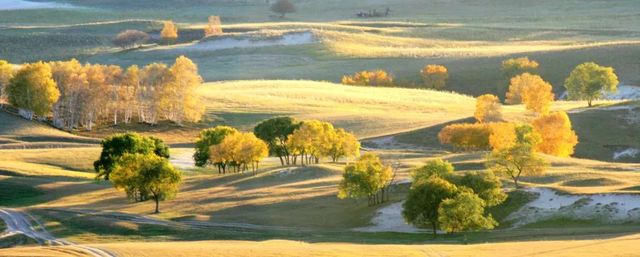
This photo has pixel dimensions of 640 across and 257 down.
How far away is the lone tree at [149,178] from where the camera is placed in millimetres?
80250

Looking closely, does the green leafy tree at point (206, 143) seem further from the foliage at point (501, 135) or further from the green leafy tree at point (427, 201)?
the green leafy tree at point (427, 201)

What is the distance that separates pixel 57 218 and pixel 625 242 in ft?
114

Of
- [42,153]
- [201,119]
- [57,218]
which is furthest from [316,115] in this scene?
[57,218]

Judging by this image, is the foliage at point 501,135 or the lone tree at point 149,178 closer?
the lone tree at point 149,178

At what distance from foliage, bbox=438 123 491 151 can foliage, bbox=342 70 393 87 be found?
60.4 meters

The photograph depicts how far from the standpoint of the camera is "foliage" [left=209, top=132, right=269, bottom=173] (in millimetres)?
94500

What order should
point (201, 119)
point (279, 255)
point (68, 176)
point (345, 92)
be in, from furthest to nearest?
point (345, 92), point (201, 119), point (68, 176), point (279, 255)

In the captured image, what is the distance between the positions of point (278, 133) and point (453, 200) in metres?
37.1

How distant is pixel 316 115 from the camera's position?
411ft

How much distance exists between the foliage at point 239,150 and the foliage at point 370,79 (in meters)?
71.1

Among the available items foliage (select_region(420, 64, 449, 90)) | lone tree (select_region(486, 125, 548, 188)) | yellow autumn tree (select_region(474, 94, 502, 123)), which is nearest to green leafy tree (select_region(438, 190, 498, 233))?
lone tree (select_region(486, 125, 548, 188))

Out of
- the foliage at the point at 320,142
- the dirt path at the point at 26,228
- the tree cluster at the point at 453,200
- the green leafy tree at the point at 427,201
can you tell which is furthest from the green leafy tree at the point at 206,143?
the green leafy tree at the point at 427,201

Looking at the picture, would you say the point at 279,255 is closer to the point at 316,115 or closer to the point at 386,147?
the point at 386,147

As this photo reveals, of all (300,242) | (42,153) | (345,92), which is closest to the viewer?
(300,242)
